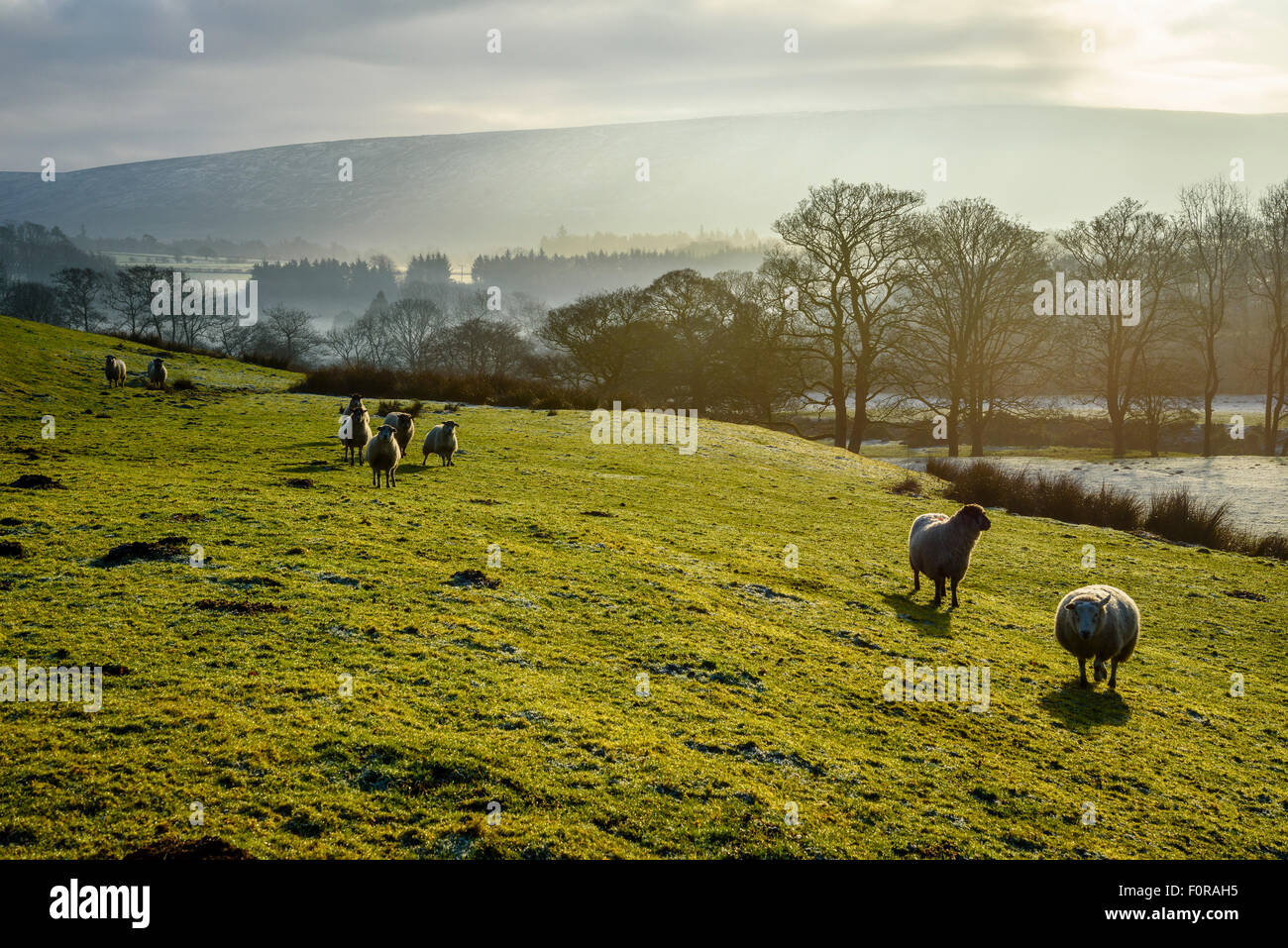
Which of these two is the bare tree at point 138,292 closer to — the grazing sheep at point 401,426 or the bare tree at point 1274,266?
the grazing sheep at point 401,426

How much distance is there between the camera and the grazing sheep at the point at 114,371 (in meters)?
31.5

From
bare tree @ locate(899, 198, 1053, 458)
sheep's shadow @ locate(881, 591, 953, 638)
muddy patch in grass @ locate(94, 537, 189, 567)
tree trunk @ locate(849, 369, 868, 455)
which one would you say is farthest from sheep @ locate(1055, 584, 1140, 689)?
bare tree @ locate(899, 198, 1053, 458)

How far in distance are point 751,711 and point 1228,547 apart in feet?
86.9

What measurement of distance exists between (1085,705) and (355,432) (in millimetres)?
18953

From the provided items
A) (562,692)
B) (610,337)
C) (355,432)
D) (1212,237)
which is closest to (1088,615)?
(562,692)

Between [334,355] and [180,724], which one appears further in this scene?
[334,355]

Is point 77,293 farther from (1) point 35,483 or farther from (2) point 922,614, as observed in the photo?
(2) point 922,614

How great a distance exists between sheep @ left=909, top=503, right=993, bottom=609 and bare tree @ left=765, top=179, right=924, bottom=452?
4069 cm

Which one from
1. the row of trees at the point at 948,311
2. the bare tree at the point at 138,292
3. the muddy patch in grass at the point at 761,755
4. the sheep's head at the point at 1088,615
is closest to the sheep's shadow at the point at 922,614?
the sheep's head at the point at 1088,615

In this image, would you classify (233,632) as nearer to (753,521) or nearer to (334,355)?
(753,521)

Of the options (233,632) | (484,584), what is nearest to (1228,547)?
(484,584)

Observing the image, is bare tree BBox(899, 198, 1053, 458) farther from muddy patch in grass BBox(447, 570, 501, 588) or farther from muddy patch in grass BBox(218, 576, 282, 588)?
muddy patch in grass BBox(218, 576, 282, 588)

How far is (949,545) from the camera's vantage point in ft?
48.0
